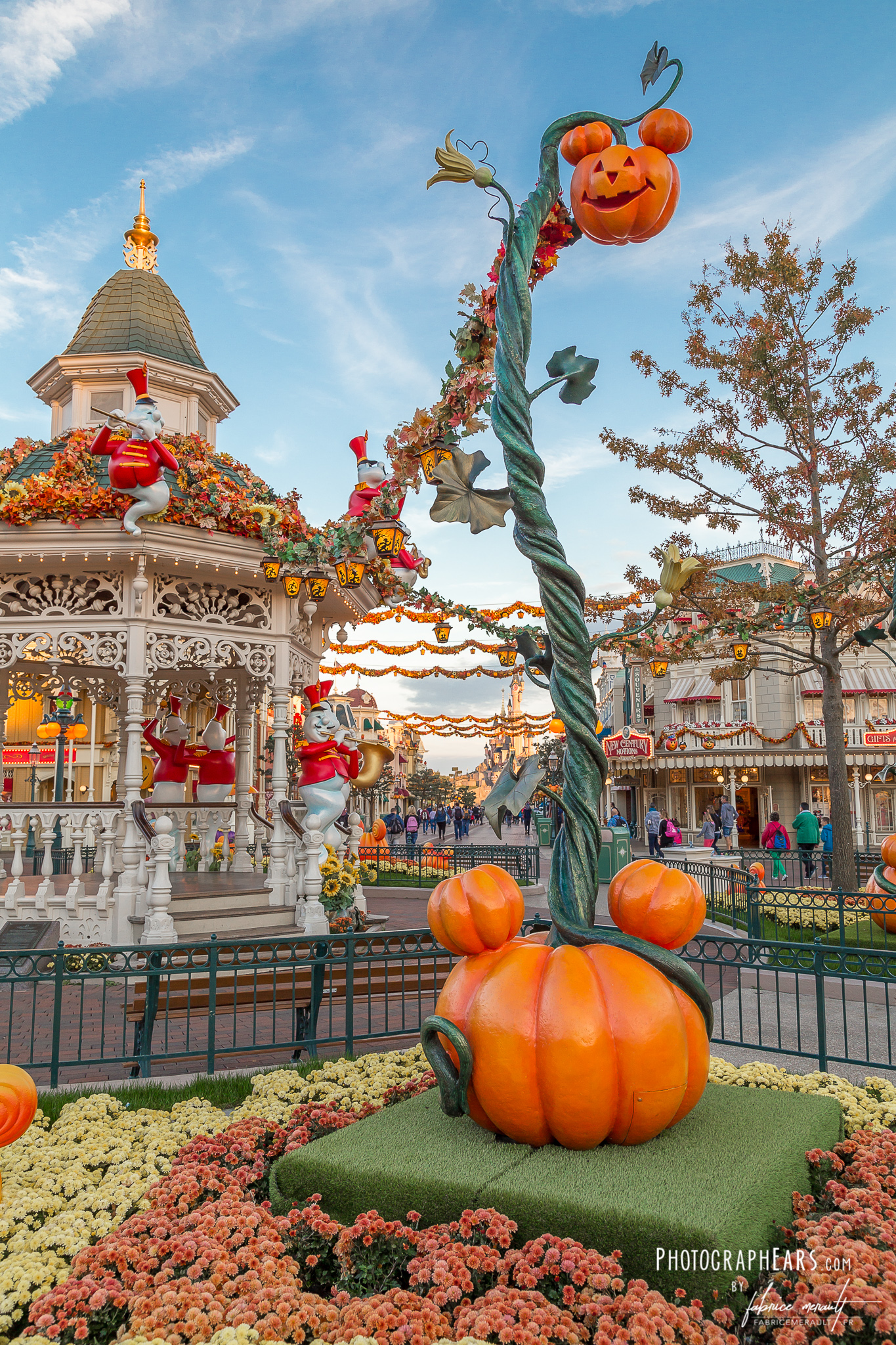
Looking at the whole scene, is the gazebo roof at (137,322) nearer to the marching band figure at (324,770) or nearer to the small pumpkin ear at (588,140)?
the marching band figure at (324,770)

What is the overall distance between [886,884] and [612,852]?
6199 mm

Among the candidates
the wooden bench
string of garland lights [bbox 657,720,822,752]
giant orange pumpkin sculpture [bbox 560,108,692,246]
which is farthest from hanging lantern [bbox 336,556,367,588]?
string of garland lights [bbox 657,720,822,752]

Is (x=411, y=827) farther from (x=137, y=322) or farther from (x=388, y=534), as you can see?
(x=388, y=534)

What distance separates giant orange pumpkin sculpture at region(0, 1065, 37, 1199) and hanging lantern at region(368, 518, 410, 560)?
7.99 metres

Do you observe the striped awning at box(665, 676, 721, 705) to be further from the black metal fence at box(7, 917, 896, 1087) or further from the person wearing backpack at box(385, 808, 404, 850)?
the black metal fence at box(7, 917, 896, 1087)

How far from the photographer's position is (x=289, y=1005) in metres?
7.47

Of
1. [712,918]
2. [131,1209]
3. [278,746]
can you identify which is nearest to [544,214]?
[131,1209]

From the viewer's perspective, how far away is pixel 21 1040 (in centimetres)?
710

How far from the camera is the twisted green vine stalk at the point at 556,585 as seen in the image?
3.86 metres

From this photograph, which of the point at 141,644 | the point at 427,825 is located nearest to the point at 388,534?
the point at 141,644

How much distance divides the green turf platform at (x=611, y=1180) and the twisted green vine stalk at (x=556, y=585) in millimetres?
515

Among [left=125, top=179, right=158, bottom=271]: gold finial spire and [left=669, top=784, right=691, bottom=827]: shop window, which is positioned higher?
[left=125, top=179, right=158, bottom=271]: gold finial spire

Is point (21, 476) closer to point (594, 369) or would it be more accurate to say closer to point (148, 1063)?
point (148, 1063)

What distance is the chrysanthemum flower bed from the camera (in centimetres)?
254
